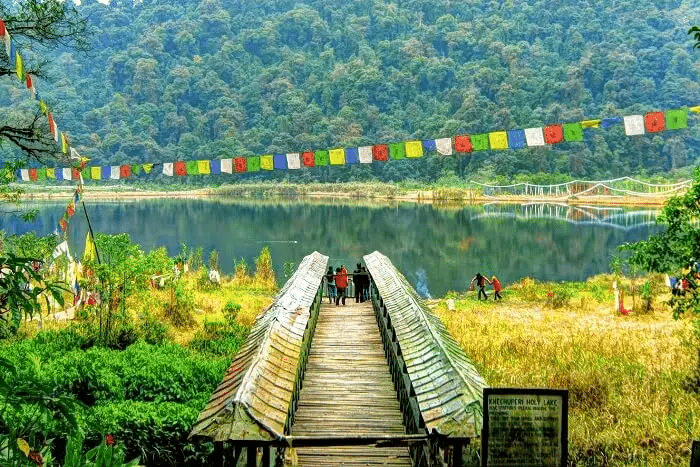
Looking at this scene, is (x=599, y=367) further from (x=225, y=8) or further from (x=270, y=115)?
(x=225, y=8)

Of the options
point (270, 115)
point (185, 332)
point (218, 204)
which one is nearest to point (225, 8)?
point (270, 115)

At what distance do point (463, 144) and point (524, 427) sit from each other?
1608cm

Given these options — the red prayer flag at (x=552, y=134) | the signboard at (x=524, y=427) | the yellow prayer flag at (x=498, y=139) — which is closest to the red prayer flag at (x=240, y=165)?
the yellow prayer flag at (x=498, y=139)

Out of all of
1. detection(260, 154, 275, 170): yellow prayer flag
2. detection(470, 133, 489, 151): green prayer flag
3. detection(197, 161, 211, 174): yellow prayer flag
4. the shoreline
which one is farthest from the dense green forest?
detection(470, 133, 489, 151): green prayer flag

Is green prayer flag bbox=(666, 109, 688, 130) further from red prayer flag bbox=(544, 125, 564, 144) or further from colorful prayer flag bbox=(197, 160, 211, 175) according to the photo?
colorful prayer flag bbox=(197, 160, 211, 175)

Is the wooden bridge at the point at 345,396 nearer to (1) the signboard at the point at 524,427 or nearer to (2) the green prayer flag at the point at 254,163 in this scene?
(1) the signboard at the point at 524,427

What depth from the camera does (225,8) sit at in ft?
367

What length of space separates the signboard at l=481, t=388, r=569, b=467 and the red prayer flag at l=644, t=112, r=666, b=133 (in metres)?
14.6

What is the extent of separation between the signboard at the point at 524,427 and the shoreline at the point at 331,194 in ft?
182

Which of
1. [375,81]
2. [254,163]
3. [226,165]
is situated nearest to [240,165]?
[226,165]

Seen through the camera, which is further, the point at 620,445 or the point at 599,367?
the point at 599,367

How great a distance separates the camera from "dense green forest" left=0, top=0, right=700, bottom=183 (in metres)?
70.6

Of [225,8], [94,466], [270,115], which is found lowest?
[94,466]

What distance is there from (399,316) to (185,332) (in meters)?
6.34
